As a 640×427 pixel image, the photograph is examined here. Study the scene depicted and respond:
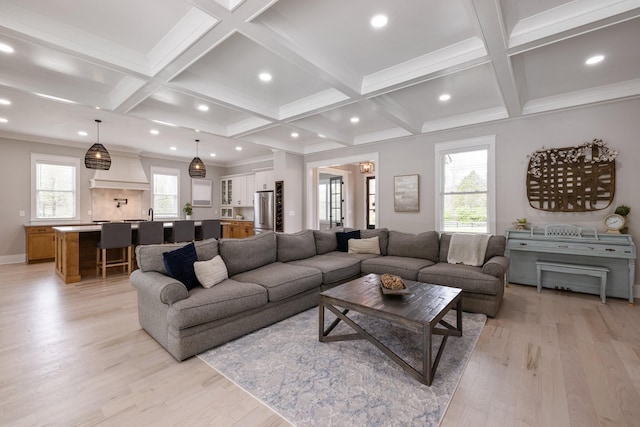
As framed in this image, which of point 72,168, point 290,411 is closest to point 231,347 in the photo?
point 290,411

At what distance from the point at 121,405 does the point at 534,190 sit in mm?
5469

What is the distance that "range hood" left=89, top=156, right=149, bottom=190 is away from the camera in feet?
22.6

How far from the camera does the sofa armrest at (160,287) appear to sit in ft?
7.55

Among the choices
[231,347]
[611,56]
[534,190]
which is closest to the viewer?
[231,347]

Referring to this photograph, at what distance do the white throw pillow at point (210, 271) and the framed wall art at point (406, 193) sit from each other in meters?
3.83

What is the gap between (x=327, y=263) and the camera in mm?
3902

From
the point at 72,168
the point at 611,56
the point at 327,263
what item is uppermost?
the point at 611,56

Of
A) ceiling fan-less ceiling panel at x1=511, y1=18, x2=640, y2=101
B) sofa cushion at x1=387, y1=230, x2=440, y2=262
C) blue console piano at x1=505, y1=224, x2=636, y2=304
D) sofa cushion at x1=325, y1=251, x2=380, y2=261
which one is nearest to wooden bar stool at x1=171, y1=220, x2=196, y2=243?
sofa cushion at x1=325, y1=251, x2=380, y2=261

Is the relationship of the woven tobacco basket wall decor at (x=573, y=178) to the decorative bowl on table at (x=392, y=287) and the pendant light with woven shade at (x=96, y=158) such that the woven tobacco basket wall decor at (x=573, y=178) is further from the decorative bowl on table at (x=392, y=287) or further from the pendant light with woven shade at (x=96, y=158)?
the pendant light with woven shade at (x=96, y=158)

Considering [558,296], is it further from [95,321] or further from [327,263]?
[95,321]

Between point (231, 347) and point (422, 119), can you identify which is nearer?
point (231, 347)

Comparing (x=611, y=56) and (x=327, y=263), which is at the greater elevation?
(x=611, y=56)

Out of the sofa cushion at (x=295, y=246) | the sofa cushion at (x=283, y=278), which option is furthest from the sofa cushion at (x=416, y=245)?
the sofa cushion at (x=283, y=278)

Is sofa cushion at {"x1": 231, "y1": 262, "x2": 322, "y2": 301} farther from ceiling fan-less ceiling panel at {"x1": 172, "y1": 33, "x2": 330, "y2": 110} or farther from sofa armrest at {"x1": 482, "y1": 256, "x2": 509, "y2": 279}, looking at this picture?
ceiling fan-less ceiling panel at {"x1": 172, "y1": 33, "x2": 330, "y2": 110}
